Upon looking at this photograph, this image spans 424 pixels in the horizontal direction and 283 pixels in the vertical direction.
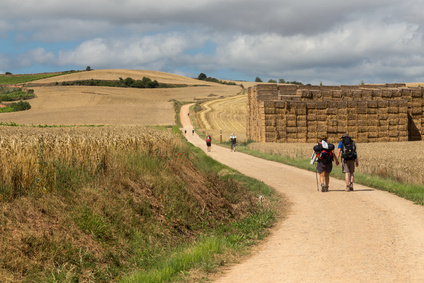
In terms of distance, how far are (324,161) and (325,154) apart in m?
0.26

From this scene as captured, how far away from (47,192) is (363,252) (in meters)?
6.11

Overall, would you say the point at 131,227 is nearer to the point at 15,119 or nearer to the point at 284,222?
the point at 284,222

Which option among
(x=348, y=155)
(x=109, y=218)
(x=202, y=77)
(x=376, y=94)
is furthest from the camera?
(x=202, y=77)

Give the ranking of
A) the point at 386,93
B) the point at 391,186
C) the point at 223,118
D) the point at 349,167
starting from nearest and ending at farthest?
the point at 349,167, the point at 391,186, the point at 386,93, the point at 223,118

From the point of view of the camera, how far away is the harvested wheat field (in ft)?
224

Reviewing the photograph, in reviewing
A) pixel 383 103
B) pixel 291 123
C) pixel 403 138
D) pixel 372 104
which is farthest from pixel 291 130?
pixel 403 138

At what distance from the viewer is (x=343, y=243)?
890 cm

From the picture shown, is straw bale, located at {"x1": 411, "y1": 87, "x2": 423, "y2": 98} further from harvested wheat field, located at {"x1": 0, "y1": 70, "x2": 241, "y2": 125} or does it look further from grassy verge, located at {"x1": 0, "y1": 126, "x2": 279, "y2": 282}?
grassy verge, located at {"x1": 0, "y1": 126, "x2": 279, "y2": 282}

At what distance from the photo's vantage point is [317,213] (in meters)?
12.0

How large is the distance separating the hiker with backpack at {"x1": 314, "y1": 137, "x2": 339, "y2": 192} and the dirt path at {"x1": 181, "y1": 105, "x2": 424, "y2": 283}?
2.49ft

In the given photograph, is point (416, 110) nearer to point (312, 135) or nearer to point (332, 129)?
point (332, 129)

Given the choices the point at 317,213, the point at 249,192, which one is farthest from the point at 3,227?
the point at 249,192

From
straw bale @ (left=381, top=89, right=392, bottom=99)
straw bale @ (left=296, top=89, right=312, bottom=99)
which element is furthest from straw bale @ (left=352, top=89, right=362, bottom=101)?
straw bale @ (left=296, top=89, right=312, bottom=99)

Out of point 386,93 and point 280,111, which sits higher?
point 386,93
